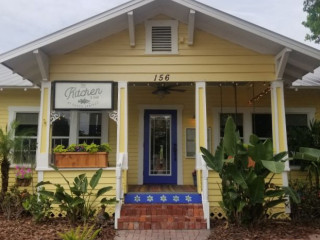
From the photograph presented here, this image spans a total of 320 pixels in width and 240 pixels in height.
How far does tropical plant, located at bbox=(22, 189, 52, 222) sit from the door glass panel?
3359mm

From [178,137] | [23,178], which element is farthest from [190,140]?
[23,178]

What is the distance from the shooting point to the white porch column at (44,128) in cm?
739

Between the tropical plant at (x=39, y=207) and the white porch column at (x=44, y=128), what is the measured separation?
0.87 meters

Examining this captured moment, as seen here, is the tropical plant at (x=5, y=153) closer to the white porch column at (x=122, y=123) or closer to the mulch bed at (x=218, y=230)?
the mulch bed at (x=218, y=230)

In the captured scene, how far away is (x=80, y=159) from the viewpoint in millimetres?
7379

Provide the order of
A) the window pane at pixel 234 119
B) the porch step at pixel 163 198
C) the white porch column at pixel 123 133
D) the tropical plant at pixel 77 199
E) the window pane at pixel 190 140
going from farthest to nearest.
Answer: the window pane at pixel 234 119 → the window pane at pixel 190 140 → the white porch column at pixel 123 133 → the porch step at pixel 163 198 → the tropical plant at pixel 77 199

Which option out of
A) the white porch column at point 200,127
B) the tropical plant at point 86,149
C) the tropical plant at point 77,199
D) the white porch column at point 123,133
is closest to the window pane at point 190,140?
the white porch column at point 200,127

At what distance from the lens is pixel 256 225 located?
6.12m

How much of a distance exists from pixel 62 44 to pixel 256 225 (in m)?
5.84

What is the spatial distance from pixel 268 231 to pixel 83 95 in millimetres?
5002

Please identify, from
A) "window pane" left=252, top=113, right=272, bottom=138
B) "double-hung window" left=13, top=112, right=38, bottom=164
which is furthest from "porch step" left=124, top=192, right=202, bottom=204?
"double-hung window" left=13, top=112, right=38, bottom=164

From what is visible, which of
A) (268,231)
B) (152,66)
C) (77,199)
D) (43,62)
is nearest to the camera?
(268,231)

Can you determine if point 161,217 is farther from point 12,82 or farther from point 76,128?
point 12,82

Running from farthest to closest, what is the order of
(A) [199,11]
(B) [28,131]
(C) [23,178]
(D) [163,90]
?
1. (B) [28,131]
2. (D) [163,90]
3. (C) [23,178]
4. (A) [199,11]
